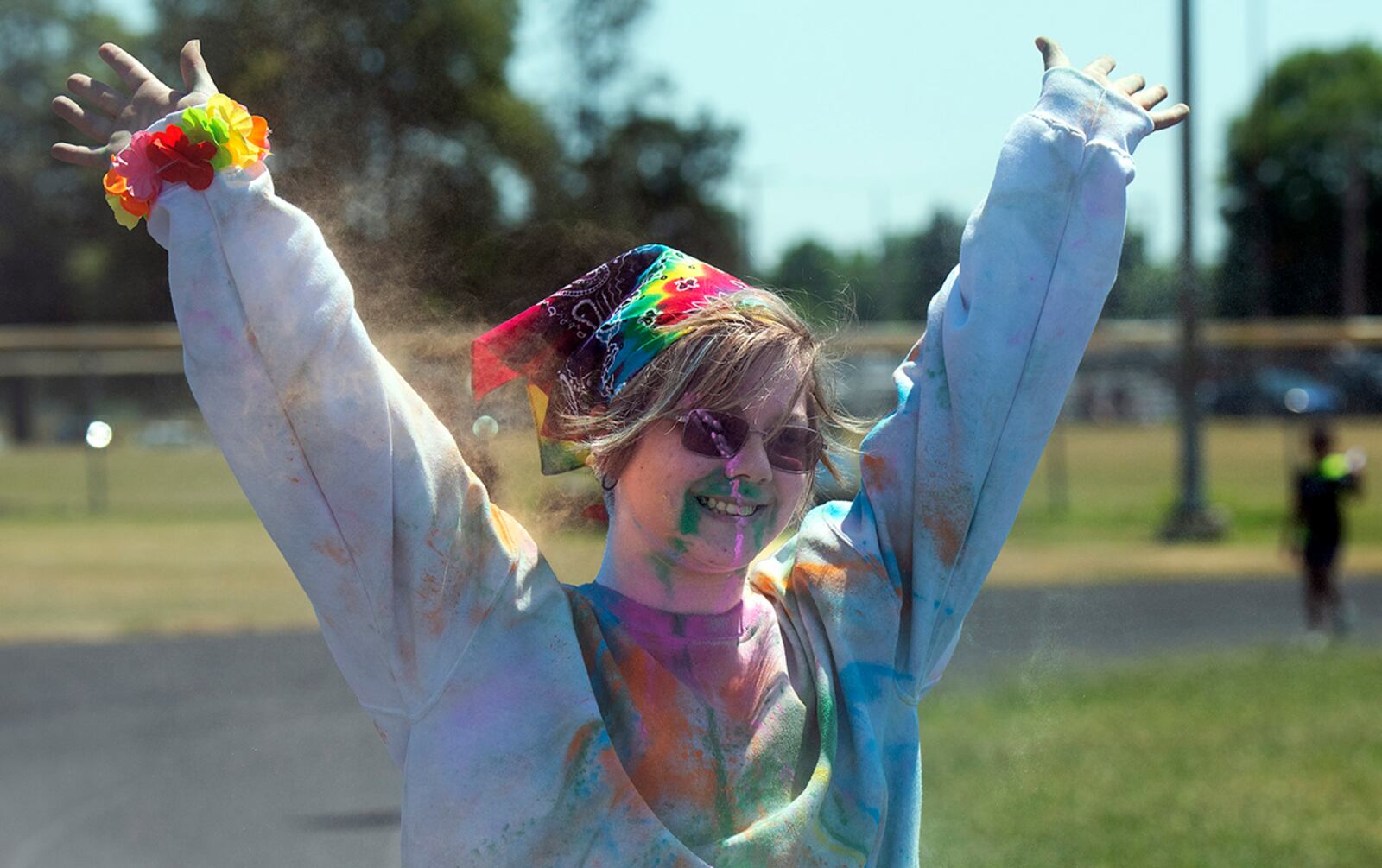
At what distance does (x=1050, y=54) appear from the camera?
5.89 feet

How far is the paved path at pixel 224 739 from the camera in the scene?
15.5 feet

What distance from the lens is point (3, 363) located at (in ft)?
73.8

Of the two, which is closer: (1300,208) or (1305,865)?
(1305,865)

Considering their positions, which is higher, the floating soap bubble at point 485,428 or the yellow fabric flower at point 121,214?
the yellow fabric flower at point 121,214

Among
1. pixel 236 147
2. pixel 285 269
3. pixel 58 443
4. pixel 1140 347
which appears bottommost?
pixel 58 443

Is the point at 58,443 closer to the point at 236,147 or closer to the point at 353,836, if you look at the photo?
the point at 353,836

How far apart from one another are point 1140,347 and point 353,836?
11.6m

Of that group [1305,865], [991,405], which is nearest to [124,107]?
[991,405]

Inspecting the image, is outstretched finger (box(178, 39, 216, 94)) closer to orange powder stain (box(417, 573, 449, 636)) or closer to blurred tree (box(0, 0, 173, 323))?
orange powder stain (box(417, 573, 449, 636))

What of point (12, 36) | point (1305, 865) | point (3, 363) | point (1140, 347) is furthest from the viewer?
point (12, 36)

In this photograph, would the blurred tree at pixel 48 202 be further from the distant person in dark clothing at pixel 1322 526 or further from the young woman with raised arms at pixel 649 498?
the young woman with raised arms at pixel 649 498

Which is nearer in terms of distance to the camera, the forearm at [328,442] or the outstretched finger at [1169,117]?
the forearm at [328,442]

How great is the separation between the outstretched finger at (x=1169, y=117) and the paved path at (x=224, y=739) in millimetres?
771

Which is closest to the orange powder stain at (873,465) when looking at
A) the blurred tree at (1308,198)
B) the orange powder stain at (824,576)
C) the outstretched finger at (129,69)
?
the orange powder stain at (824,576)
